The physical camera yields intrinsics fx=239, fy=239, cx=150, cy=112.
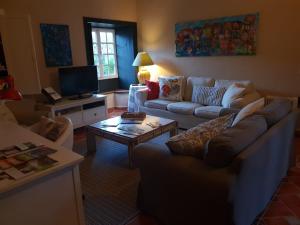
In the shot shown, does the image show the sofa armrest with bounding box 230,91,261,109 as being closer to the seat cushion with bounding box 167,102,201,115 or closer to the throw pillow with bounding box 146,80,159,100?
the seat cushion with bounding box 167,102,201,115

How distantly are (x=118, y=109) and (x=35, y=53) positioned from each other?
239 cm

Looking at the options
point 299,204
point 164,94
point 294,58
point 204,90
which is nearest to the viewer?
point 299,204

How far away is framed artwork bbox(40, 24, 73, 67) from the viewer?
4158 mm

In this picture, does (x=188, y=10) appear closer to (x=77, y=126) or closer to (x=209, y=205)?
(x=77, y=126)

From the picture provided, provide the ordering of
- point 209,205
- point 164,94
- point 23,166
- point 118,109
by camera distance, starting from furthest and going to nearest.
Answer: point 118,109
point 164,94
point 209,205
point 23,166

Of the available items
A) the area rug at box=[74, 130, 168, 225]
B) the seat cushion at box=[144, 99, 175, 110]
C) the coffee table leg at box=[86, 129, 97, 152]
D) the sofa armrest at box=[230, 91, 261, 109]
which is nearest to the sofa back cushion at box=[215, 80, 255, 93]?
the sofa armrest at box=[230, 91, 261, 109]

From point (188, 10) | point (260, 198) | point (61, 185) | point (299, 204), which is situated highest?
point (188, 10)

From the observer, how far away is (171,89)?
4.58 meters

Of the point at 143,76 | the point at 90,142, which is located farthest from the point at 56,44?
the point at 90,142

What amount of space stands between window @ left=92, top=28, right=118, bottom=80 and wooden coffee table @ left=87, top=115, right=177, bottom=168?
271 centimetres

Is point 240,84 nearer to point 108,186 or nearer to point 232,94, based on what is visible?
point 232,94

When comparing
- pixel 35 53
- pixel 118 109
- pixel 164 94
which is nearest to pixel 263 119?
pixel 164 94

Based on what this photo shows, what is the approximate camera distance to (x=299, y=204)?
2.12m

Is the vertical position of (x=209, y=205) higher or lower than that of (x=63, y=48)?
lower
